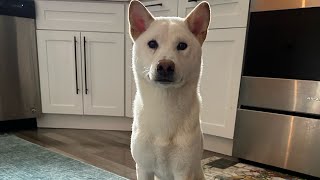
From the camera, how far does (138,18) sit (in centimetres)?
85

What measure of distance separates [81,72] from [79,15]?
1.48 feet

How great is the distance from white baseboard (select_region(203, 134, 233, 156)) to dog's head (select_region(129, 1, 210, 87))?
108 centimetres

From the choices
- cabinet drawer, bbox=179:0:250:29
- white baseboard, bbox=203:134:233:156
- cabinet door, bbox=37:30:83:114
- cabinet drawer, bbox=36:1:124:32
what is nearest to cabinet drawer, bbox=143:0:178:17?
cabinet drawer, bbox=179:0:250:29

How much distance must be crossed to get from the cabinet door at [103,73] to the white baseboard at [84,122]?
0.10 metres

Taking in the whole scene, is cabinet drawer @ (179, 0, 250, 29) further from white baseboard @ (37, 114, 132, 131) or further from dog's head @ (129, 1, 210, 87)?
white baseboard @ (37, 114, 132, 131)

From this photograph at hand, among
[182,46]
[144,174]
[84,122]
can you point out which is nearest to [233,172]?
[144,174]

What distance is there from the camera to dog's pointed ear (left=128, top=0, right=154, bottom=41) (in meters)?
0.83

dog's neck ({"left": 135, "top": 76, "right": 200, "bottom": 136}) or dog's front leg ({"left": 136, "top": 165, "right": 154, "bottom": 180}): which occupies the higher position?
dog's neck ({"left": 135, "top": 76, "right": 200, "bottom": 136})

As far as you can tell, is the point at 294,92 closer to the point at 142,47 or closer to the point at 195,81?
the point at 195,81

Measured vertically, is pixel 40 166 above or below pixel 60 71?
below

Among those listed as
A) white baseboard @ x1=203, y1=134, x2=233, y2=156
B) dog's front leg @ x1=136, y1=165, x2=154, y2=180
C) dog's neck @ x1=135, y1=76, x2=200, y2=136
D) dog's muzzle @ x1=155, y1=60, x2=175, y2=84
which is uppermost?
dog's muzzle @ x1=155, y1=60, x2=175, y2=84

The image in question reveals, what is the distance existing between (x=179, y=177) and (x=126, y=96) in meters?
1.46

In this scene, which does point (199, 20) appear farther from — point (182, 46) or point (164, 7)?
point (164, 7)

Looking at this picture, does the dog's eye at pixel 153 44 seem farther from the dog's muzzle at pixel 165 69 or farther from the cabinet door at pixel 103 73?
the cabinet door at pixel 103 73
